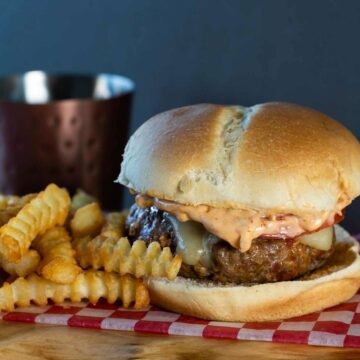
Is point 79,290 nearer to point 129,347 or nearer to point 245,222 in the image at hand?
point 129,347

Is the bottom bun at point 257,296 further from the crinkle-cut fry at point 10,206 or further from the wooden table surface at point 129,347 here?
the crinkle-cut fry at point 10,206

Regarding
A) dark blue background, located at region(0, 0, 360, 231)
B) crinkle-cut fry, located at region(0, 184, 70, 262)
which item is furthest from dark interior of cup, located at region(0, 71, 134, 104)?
crinkle-cut fry, located at region(0, 184, 70, 262)

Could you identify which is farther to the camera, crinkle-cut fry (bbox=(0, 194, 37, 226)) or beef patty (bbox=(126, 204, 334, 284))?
crinkle-cut fry (bbox=(0, 194, 37, 226))

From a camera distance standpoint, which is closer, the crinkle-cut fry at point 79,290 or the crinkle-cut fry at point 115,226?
the crinkle-cut fry at point 79,290

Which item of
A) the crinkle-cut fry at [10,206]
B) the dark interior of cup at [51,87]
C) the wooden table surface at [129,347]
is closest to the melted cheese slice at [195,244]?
the wooden table surface at [129,347]

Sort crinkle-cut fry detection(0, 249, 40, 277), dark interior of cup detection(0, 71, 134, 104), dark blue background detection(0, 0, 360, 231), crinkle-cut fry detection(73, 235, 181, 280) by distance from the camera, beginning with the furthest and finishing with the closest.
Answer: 1. dark interior of cup detection(0, 71, 134, 104)
2. dark blue background detection(0, 0, 360, 231)
3. crinkle-cut fry detection(0, 249, 40, 277)
4. crinkle-cut fry detection(73, 235, 181, 280)

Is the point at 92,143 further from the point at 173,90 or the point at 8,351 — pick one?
the point at 8,351

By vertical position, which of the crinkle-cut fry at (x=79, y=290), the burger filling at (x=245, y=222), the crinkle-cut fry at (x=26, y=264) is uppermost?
the burger filling at (x=245, y=222)

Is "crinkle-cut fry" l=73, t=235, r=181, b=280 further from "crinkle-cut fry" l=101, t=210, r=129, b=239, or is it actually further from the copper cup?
the copper cup
